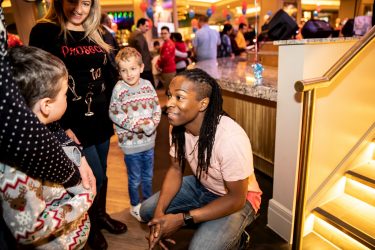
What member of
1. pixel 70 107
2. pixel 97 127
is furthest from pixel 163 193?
pixel 70 107

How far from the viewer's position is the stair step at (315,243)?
1.92 m

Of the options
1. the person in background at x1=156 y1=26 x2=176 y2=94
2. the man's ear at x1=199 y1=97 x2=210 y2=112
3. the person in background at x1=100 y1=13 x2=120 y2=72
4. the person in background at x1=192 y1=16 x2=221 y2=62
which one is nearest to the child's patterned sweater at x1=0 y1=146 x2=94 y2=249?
the man's ear at x1=199 y1=97 x2=210 y2=112

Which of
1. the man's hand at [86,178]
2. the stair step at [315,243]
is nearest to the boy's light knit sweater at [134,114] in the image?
the man's hand at [86,178]

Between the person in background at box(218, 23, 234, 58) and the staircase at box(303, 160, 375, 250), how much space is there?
5.39 metres

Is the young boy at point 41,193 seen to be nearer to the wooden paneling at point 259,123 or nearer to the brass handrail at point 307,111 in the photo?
the brass handrail at point 307,111

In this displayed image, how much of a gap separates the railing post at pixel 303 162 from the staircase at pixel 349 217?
0.28 m

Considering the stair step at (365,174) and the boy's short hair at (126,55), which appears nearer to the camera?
the boy's short hair at (126,55)

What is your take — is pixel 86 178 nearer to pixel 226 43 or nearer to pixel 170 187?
pixel 170 187

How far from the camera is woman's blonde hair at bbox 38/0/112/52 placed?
5.05ft

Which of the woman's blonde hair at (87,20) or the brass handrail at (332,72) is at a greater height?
the woman's blonde hair at (87,20)

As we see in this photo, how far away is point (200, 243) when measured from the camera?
1.27 m

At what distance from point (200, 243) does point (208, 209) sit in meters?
0.16

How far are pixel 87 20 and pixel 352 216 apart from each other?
7.45ft

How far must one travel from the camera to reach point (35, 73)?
92cm
